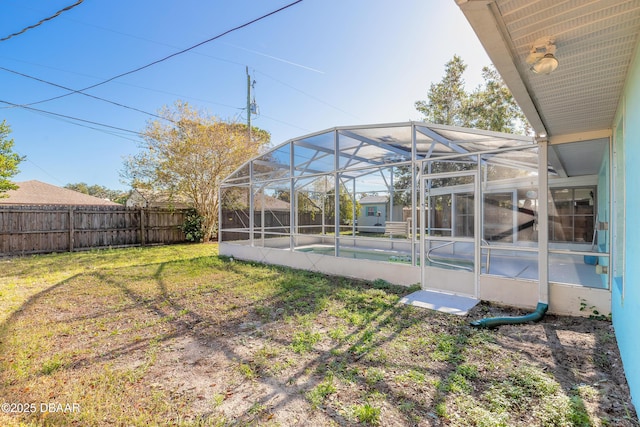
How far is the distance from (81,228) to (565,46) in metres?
13.2

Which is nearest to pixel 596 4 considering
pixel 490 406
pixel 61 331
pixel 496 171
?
pixel 490 406

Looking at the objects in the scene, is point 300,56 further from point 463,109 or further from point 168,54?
point 463,109

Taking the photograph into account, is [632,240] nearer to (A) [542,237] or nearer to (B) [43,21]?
(A) [542,237]

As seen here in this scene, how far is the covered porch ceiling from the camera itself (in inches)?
71.4

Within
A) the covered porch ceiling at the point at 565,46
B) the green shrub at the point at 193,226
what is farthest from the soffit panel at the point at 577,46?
the green shrub at the point at 193,226

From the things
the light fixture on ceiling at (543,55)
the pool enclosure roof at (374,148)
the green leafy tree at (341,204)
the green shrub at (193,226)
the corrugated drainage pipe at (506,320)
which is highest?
the pool enclosure roof at (374,148)

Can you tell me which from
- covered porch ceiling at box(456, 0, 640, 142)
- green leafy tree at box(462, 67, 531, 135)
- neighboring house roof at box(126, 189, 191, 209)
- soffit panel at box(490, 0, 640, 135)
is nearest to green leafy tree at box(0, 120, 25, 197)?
neighboring house roof at box(126, 189, 191, 209)

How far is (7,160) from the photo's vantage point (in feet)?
30.5

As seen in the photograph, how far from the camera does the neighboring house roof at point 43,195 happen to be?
14.7 m

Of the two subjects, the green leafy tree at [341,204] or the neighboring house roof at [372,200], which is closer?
the green leafy tree at [341,204]

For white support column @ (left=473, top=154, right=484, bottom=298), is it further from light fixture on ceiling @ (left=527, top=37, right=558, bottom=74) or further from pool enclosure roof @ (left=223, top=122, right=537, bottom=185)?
light fixture on ceiling @ (left=527, top=37, right=558, bottom=74)

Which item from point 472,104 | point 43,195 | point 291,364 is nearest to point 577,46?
point 291,364

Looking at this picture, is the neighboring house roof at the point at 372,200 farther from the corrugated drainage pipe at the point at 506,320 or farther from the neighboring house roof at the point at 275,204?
the corrugated drainage pipe at the point at 506,320

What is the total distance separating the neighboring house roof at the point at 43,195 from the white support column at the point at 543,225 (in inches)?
781
